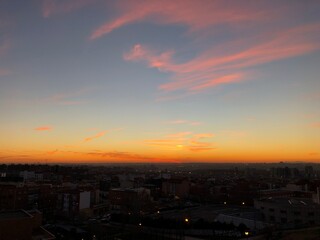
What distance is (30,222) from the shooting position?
15727 mm

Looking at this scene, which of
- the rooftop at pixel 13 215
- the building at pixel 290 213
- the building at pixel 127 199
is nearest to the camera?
the rooftop at pixel 13 215

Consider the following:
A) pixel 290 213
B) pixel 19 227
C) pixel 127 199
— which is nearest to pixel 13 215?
pixel 19 227

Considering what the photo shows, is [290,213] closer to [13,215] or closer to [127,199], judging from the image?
[13,215]

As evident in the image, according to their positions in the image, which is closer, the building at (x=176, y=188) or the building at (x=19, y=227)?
the building at (x=19, y=227)

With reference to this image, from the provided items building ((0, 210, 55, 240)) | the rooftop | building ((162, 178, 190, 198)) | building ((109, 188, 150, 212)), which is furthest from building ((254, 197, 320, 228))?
building ((162, 178, 190, 198))

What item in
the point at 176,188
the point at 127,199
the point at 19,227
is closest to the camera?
the point at 19,227

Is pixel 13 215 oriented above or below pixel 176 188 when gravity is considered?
above

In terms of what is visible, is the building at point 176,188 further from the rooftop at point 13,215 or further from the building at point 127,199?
the rooftop at point 13,215

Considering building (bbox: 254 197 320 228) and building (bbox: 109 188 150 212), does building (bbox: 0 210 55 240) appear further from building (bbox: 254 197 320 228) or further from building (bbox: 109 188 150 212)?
building (bbox: 109 188 150 212)

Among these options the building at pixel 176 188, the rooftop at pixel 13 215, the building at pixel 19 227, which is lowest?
the building at pixel 176 188

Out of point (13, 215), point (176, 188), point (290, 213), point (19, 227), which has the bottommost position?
point (176, 188)

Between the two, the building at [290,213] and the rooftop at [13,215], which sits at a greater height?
the rooftop at [13,215]

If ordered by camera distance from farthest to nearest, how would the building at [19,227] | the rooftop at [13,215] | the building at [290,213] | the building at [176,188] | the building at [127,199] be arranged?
the building at [176,188] → the building at [127,199] → the building at [290,213] → the rooftop at [13,215] → the building at [19,227]

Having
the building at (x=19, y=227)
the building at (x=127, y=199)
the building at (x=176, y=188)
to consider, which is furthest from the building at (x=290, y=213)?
the building at (x=176, y=188)
